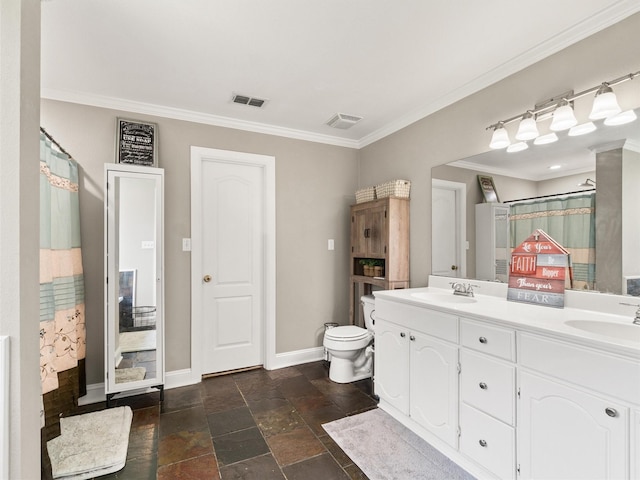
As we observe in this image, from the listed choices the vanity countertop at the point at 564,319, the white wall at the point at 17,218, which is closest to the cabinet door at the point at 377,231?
the vanity countertop at the point at 564,319

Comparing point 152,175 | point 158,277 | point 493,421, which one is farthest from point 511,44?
point 158,277

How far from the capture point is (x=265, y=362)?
10.7 feet

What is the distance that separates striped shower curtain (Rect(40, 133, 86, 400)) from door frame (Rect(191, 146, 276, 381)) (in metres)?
0.84

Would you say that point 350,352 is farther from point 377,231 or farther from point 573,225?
point 573,225

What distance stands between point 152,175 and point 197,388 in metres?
1.85

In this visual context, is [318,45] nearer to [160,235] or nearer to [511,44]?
[511,44]

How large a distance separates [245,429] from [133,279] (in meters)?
1.39

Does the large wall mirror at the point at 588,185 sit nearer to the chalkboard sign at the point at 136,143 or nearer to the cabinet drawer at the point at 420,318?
the cabinet drawer at the point at 420,318

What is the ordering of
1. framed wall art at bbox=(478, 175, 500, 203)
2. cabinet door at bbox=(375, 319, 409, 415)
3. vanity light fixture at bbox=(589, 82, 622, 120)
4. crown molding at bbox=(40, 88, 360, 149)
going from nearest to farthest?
vanity light fixture at bbox=(589, 82, 622, 120) → cabinet door at bbox=(375, 319, 409, 415) → framed wall art at bbox=(478, 175, 500, 203) → crown molding at bbox=(40, 88, 360, 149)

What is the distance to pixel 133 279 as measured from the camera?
250cm

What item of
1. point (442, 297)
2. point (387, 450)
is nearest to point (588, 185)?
point (442, 297)

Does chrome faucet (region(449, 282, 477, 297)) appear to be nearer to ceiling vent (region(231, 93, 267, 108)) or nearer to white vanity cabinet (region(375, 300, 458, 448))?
white vanity cabinet (region(375, 300, 458, 448))

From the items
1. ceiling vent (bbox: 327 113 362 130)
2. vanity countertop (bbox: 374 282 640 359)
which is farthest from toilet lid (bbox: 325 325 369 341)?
ceiling vent (bbox: 327 113 362 130)

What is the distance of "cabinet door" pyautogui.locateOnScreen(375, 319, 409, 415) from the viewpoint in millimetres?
2152
